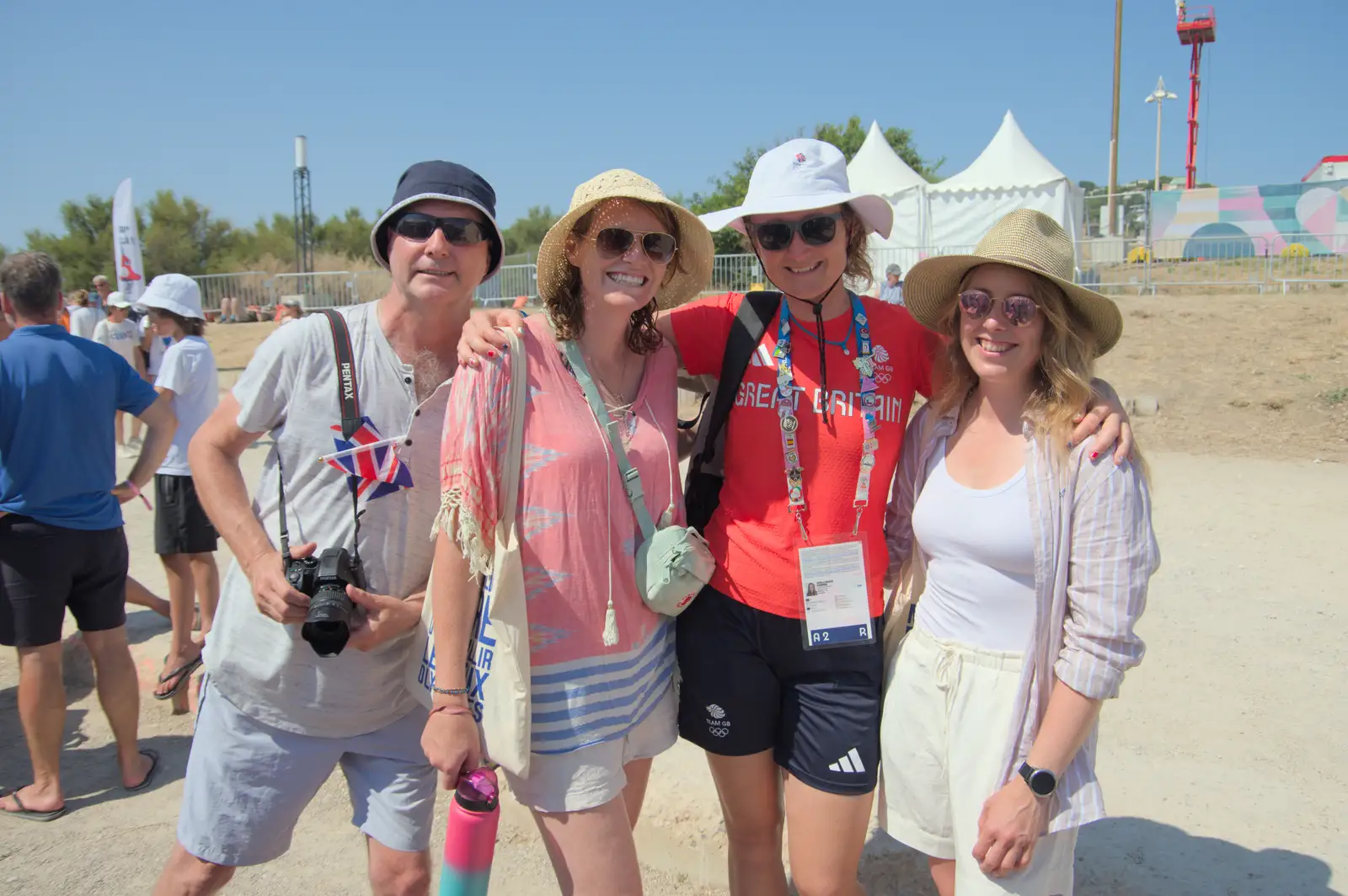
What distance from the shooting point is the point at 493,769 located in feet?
7.09

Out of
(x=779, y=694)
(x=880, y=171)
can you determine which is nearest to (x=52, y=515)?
(x=779, y=694)

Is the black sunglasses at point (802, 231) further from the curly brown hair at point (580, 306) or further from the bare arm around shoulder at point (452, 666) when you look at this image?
the bare arm around shoulder at point (452, 666)

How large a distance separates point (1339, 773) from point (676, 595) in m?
3.38

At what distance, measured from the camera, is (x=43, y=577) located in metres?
3.97

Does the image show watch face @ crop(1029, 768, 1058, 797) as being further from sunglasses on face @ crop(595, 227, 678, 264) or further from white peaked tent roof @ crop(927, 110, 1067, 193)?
white peaked tent roof @ crop(927, 110, 1067, 193)

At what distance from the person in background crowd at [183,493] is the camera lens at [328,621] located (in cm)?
321

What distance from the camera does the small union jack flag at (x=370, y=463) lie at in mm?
2348

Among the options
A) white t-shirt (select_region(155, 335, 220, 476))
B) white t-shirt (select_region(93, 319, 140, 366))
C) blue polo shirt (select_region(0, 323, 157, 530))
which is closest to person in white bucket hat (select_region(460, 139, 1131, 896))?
blue polo shirt (select_region(0, 323, 157, 530))

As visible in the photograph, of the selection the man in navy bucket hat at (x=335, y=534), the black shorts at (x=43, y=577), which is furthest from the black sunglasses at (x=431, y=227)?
the black shorts at (x=43, y=577)

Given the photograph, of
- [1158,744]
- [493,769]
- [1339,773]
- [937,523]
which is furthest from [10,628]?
[1339,773]

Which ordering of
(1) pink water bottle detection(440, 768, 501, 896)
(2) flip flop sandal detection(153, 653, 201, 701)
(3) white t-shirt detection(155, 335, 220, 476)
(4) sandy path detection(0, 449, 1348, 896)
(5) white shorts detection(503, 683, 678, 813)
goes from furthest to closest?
(3) white t-shirt detection(155, 335, 220, 476)
(2) flip flop sandal detection(153, 653, 201, 701)
(4) sandy path detection(0, 449, 1348, 896)
(5) white shorts detection(503, 683, 678, 813)
(1) pink water bottle detection(440, 768, 501, 896)

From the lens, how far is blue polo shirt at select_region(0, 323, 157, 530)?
Result: 3957 mm

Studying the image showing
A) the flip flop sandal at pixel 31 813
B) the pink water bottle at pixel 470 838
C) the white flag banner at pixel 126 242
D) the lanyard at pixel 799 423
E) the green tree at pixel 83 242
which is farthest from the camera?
the green tree at pixel 83 242

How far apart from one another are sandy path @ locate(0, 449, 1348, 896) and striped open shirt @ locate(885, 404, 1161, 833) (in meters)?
1.40
